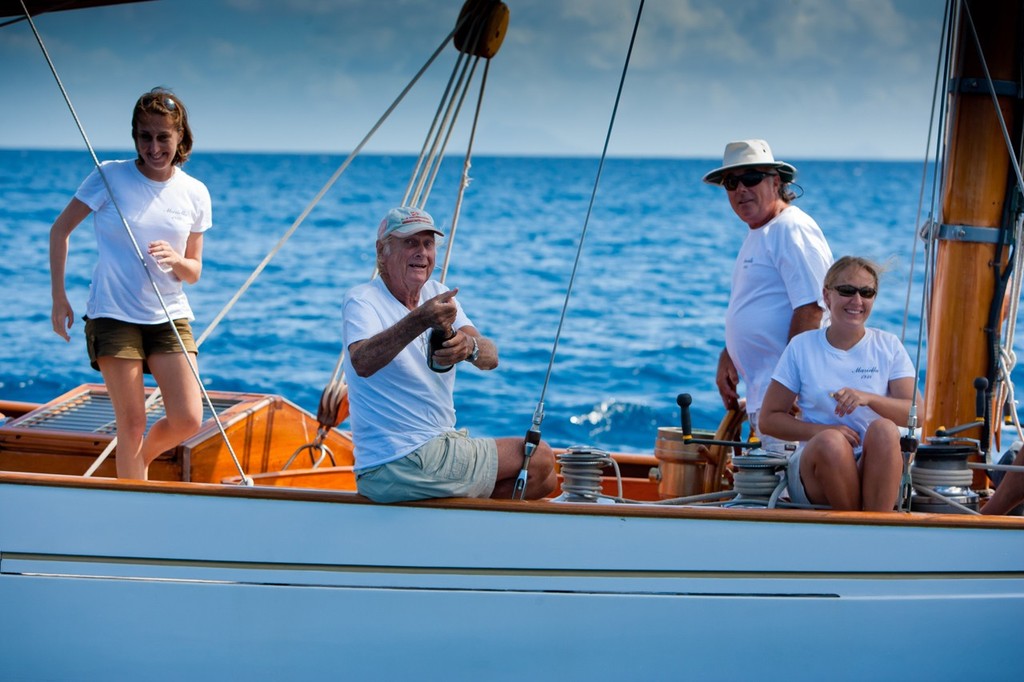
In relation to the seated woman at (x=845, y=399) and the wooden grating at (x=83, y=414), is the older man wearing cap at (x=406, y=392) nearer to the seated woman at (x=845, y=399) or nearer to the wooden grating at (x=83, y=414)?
the seated woman at (x=845, y=399)

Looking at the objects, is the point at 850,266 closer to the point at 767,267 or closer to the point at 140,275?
the point at 767,267

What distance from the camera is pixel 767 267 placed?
4.38 m

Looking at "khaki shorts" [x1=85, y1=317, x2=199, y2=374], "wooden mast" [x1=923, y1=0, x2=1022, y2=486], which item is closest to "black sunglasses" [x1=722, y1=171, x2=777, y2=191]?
"wooden mast" [x1=923, y1=0, x2=1022, y2=486]

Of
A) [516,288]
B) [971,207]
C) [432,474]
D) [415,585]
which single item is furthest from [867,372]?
[516,288]

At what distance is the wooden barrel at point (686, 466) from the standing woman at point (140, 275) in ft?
5.86

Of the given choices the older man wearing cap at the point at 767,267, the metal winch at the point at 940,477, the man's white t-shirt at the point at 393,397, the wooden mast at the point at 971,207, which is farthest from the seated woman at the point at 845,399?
the man's white t-shirt at the point at 393,397

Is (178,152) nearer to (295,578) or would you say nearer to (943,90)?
(295,578)

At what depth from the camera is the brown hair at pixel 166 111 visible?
3.89 metres

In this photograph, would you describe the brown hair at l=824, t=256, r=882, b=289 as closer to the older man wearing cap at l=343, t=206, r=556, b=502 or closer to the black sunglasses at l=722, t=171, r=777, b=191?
the black sunglasses at l=722, t=171, r=777, b=191

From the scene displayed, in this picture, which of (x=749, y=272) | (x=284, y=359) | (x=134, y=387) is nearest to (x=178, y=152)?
(x=134, y=387)

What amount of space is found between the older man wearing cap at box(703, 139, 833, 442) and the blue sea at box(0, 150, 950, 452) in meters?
0.23

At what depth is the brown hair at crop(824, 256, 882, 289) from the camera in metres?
3.84

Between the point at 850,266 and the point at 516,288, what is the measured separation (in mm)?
20061

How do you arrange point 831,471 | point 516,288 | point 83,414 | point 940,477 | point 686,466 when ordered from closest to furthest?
point 831,471 < point 940,477 < point 686,466 < point 83,414 < point 516,288
